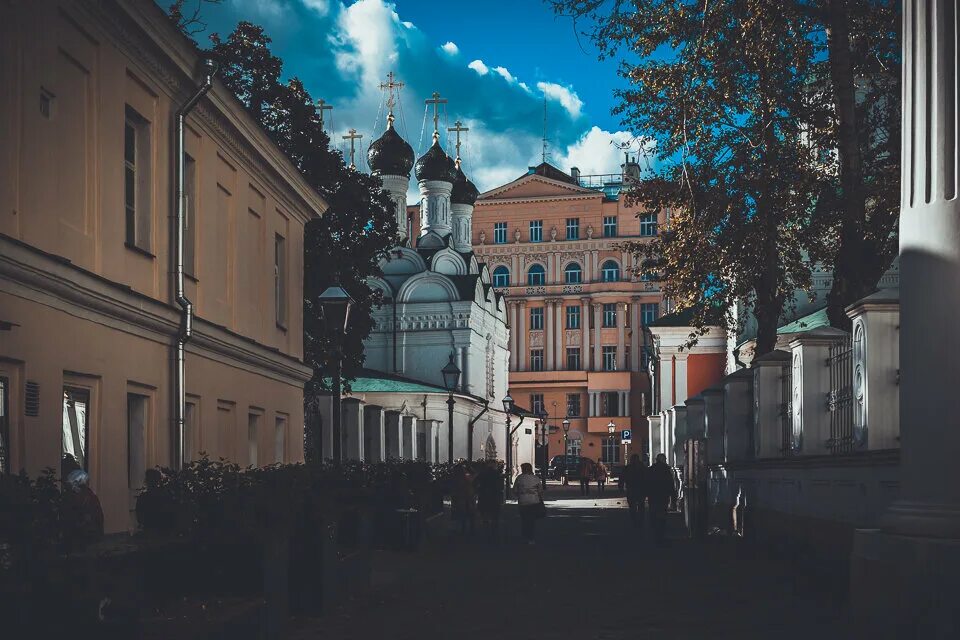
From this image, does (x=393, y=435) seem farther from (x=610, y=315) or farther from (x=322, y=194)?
(x=610, y=315)

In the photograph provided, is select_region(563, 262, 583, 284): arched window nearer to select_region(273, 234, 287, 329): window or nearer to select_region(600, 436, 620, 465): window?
select_region(600, 436, 620, 465): window

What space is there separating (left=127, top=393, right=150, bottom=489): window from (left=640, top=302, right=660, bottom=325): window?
7902 cm

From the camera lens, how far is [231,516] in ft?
34.6

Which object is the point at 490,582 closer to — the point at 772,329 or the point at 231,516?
the point at 231,516

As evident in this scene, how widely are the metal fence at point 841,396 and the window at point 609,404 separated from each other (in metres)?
77.7

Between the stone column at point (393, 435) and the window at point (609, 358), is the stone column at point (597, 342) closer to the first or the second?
the window at point (609, 358)

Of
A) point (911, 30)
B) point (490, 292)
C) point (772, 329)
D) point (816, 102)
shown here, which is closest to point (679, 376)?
point (490, 292)

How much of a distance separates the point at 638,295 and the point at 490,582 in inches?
3081

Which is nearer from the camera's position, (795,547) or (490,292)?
(795,547)

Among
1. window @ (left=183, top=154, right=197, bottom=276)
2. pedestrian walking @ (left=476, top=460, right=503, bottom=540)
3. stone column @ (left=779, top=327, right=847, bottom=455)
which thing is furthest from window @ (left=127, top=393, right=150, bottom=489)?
pedestrian walking @ (left=476, top=460, right=503, bottom=540)

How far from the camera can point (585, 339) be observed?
95062 millimetres

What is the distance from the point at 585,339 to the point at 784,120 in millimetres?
75003

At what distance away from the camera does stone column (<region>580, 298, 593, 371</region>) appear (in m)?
94.9

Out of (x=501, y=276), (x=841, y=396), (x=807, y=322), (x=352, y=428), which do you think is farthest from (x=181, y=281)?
(x=501, y=276)
